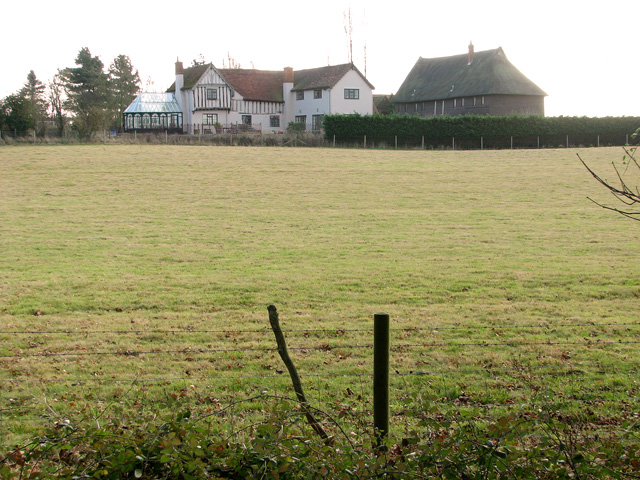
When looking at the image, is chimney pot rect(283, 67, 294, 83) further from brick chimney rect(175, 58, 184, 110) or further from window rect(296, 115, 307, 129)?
brick chimney rect(175, 58, 184, 110)

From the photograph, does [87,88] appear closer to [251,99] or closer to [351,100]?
[251,99]

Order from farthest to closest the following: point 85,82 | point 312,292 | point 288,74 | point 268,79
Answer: point 85,82 < point 268,79 < point 288,74 < point 312,292

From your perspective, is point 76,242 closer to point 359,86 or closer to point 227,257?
point 227,257

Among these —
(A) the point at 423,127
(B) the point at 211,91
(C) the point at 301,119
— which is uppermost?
(B) the point at 211,91

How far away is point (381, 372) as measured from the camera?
446 cm

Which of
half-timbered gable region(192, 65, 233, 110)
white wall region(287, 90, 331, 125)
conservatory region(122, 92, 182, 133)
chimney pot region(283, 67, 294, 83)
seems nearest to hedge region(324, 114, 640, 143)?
white wall region(287, 90, 331, 125)

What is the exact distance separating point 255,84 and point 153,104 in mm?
12182

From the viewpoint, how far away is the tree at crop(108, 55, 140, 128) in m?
92.0

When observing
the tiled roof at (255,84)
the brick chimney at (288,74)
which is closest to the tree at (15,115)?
the tiled roof at (255,84)

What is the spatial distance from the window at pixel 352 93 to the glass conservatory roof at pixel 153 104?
764 inches

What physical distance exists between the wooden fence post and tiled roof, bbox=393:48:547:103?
74059 millimetres

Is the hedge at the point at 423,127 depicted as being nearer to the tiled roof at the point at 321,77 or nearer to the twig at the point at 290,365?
the tiled roof at the point at 321,77

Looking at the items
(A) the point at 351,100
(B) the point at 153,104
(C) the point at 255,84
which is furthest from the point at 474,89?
(B) the point at 153,104

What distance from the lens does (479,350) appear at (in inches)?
373
